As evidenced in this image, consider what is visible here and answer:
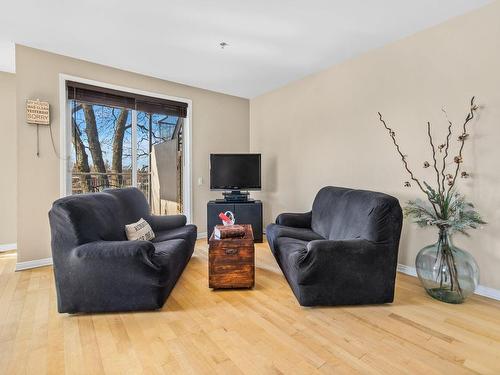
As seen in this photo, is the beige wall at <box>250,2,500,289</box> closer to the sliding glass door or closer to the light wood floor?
the light wood floor

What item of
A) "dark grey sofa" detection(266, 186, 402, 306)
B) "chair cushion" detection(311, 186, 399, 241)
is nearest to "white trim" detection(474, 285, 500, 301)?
"dark grey sofa" detection(266, 186, 402, 306)

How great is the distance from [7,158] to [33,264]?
6.01 feet

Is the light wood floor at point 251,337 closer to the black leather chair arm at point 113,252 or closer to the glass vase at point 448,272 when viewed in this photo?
the glass vase at point 448,272

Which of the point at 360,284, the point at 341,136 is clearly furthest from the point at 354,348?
the point at 341,136

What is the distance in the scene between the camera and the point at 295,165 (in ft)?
13.9

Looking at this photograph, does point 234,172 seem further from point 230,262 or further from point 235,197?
point 230,262

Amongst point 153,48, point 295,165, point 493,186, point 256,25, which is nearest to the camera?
point 493,186

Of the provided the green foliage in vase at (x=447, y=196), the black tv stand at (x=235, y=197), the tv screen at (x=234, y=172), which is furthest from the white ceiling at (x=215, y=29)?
the black tv stand at (x=235, y=197)

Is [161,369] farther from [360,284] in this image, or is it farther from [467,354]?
[467,354]

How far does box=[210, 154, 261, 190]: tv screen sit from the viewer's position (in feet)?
14.1

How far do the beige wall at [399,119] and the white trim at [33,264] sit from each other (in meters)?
3.37

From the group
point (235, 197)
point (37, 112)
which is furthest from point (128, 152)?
point (235, 197)

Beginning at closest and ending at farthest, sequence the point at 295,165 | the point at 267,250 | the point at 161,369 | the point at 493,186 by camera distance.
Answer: the point at 161,369
the point at 493,186
the point at 267,250
the point at 295,165

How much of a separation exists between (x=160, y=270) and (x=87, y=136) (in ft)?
8.34
